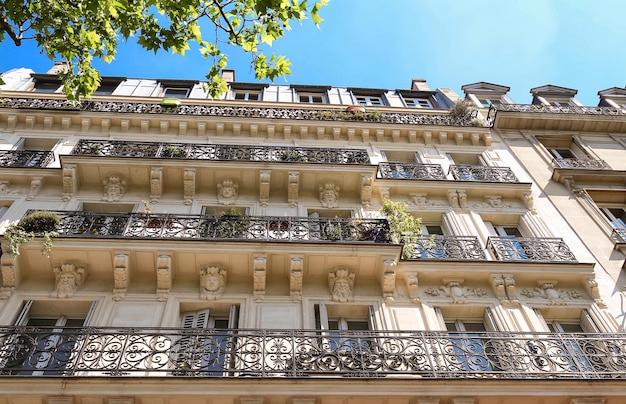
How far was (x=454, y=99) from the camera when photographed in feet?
64.6

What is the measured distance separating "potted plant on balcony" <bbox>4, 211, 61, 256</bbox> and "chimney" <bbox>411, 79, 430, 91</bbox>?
1573 cm

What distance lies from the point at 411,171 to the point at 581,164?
5.53 m

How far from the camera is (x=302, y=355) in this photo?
7.89 meters

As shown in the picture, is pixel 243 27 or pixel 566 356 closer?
pixel 566 356

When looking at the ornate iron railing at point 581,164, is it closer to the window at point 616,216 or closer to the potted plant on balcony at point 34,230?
the window at point 616,216

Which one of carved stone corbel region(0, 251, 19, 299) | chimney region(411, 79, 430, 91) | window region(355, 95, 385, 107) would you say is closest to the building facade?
carved stone corbel region(0, 251, 19, 299)

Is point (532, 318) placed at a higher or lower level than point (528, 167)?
lower

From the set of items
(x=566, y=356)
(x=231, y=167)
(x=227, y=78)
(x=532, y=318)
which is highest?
(x=227, y=78)

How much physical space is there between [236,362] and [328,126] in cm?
961

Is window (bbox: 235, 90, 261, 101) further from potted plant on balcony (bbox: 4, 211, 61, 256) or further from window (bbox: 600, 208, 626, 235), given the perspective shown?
window (bbox: 600, 208, 626, 235)

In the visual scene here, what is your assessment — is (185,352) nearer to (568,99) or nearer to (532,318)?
(532,318)

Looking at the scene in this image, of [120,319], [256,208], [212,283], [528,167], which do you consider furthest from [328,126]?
[120,319]

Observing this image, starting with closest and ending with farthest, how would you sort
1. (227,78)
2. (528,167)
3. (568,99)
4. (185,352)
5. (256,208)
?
(185,352) < (256,208) < (528,167) < (568,99) < (227,78)

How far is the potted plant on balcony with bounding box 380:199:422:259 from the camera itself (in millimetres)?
11094
